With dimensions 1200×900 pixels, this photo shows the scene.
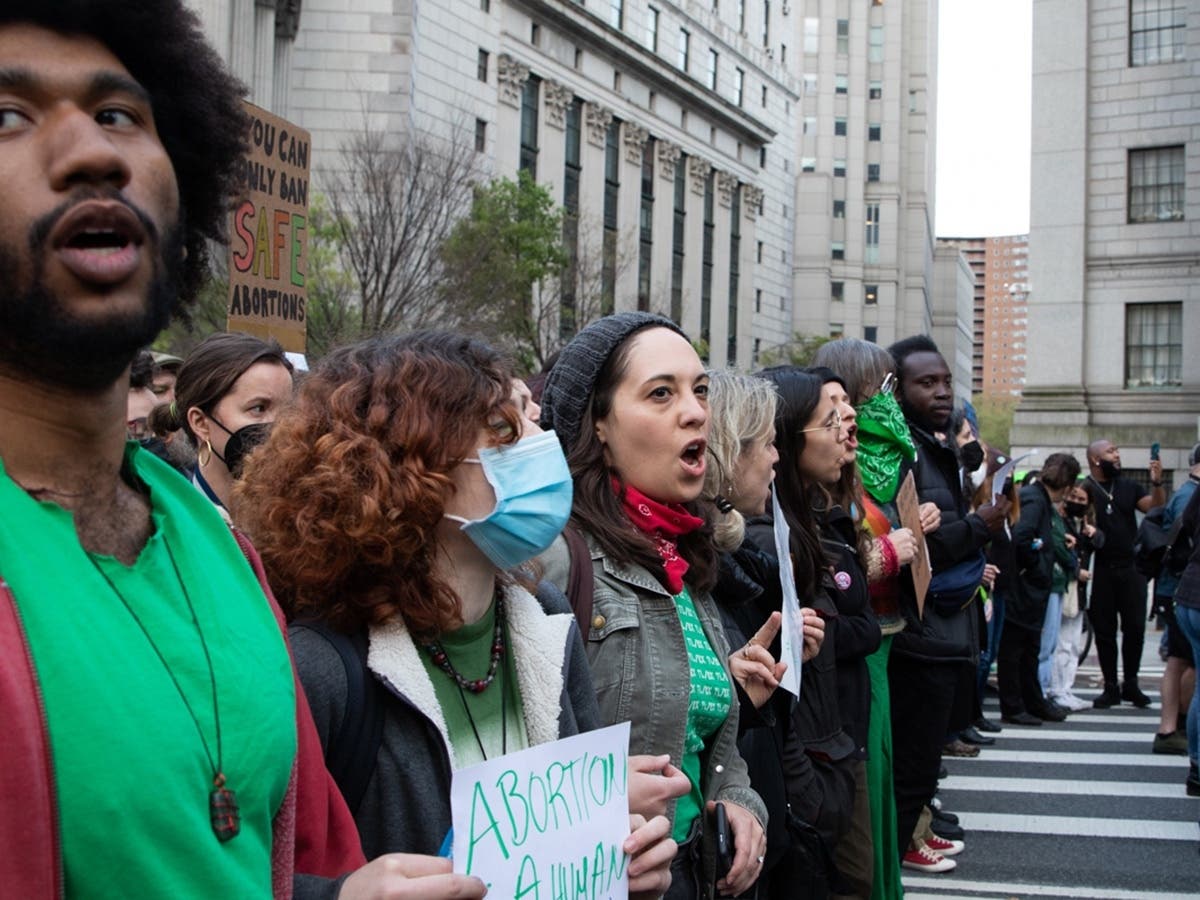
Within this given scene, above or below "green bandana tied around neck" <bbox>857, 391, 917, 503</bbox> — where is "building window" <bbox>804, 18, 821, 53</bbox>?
above

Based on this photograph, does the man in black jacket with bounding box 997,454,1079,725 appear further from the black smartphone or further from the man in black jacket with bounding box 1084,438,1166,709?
the black smartphone

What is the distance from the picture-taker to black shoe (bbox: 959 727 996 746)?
11.6 metres

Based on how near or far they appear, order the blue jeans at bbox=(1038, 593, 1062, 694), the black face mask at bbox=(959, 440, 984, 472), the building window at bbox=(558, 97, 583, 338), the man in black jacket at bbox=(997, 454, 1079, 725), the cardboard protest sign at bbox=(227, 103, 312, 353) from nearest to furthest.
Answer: the cardboard protest sign at bbox=(227, 103, 312, 353), the black face mask at bbox=(959, 440, 984, 472), the man in black jacket at bbox=(997, 454, 1079, 725), the blue jeans at bbox=(1038, 593, 1062, 694), the building window at bbox=(558, 97, 583, 338)

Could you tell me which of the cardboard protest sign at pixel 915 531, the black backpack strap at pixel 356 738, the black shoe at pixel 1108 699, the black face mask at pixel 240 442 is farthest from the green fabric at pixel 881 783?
the black shoe at pixel 1108 699

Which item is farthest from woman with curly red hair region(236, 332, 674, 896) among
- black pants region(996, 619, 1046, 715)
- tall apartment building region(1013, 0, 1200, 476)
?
tall apartment building region(1013, 0, 1200, 476)

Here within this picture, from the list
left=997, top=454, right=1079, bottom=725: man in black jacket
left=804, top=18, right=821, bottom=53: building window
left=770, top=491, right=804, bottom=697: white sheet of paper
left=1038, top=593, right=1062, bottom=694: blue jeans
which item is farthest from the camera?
Result: left=804, top=18, right=821, bottom=53: building window

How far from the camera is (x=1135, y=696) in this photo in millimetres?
13867

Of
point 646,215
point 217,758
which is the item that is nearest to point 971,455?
point 217,758

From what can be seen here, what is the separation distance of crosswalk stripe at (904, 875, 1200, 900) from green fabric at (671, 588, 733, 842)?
4211 millimetres

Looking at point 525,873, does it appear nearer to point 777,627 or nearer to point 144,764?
point 144,764

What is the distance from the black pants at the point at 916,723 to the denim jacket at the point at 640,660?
3342mm

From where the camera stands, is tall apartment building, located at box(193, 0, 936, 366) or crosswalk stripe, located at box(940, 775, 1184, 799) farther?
tall apartment building, located at box(193, 0, 936, 366)

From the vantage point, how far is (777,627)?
170 inches

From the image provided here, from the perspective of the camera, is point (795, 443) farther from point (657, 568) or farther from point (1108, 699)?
point (1108, 699)
